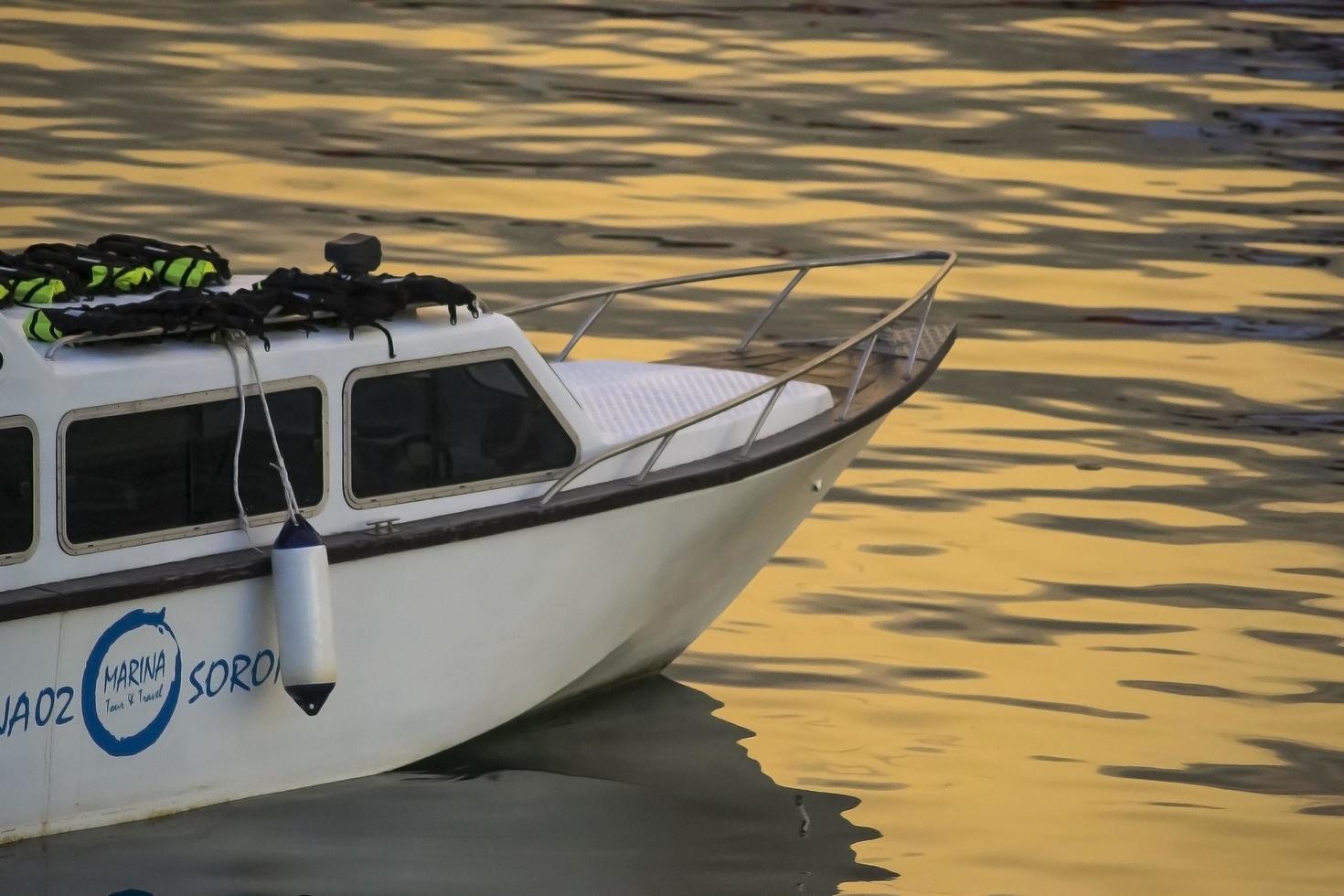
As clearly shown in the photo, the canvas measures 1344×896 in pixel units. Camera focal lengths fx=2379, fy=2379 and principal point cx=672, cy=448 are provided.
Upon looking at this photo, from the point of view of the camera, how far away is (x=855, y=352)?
1203 centimetres

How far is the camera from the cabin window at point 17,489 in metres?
8.66

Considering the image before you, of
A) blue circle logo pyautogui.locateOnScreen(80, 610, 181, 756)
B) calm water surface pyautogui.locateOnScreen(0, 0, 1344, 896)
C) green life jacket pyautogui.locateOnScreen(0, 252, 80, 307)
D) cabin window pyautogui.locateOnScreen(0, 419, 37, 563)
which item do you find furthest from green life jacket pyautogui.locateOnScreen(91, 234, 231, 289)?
calm water surface pyautogui.locateOnScreen(0, 0, 1344, 896)

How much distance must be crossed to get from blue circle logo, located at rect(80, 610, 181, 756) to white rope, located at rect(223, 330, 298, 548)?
1.78 ft

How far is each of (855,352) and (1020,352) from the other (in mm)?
4744

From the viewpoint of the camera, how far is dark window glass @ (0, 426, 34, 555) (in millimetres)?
8656

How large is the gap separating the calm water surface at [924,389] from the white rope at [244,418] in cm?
125

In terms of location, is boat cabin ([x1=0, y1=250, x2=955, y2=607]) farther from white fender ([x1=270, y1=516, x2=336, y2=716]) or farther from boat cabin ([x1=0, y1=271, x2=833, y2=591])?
white fender ([x1=270, y1=516, x2=336, y2=716])

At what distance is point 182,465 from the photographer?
9070 mm

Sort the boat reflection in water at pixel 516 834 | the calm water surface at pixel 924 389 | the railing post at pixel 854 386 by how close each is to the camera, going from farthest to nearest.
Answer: the railing post at pixel 854 386, the calm water surface at pixel 924 389, the boat reflection in water at pixel 516 834

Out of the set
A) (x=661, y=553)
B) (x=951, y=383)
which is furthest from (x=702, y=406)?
(x=951, y=383)

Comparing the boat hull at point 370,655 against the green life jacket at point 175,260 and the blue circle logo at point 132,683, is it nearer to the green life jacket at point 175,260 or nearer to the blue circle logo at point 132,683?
the blue circle logo at point 132,683

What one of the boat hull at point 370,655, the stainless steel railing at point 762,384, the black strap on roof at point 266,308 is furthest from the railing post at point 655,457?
the black strap on roof at point 266,308

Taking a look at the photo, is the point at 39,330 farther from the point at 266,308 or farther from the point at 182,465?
Answer: the point at 266,308

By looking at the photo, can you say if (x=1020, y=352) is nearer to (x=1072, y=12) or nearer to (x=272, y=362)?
(x=272, y=362)
